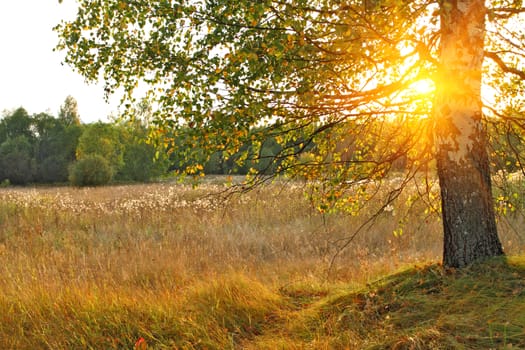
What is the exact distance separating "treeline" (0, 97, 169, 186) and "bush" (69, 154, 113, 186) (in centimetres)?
10

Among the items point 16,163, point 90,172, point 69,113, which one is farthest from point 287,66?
point 69,113

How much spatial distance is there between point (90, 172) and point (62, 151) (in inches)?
827

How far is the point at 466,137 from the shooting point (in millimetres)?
4590

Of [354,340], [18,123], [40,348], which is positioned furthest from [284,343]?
[18,123]

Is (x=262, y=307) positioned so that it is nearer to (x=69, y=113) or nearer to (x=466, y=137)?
(x=466, y=137)

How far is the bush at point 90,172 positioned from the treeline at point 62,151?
0.10 m

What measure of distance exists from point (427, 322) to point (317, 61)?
2994 mm

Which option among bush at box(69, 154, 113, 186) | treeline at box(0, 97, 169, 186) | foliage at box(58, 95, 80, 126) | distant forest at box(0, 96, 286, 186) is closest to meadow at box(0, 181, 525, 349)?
bush at box(69, 154, 113, 186)

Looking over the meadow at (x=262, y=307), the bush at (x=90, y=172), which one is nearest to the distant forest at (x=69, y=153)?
the bush at (x=90, y=172)

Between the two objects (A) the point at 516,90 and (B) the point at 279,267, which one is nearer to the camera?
(A) the point at 516,90

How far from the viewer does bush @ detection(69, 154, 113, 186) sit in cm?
4300

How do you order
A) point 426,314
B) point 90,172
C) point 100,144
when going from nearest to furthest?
point 426,314, point 90,172, point 100,144

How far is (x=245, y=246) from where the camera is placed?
31.1 feet

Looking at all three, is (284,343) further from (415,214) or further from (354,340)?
(415,214)
